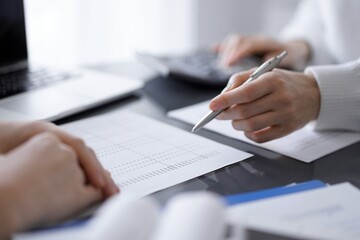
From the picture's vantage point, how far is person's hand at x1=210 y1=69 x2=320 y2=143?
680 mm

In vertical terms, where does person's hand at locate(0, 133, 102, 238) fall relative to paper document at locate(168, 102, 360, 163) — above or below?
above

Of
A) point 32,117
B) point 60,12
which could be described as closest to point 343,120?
point 32,117

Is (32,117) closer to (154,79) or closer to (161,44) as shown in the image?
(154,79)

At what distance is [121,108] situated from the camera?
0.90 metres

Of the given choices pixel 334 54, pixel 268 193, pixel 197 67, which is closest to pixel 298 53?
pixel 334 54

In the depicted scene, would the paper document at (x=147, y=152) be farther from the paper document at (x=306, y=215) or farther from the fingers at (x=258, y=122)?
the paper document at (x=306, y=215)

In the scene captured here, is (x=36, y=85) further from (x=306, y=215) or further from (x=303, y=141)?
(x=306, y=215)

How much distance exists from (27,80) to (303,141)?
57cm

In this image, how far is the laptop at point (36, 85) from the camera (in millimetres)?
818

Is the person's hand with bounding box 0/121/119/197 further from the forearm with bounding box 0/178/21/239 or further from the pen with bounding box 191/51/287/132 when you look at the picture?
the pen with bounding box 191/51/287/132

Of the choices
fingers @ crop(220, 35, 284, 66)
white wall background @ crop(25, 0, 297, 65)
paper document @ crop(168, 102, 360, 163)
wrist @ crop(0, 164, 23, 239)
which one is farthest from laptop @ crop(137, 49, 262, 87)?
white wall background @ crop(25, 0, 297, 65)

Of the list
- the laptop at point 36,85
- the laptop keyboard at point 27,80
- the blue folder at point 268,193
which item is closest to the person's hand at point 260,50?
the laptop at point 36,85

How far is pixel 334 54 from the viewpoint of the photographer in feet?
4.05

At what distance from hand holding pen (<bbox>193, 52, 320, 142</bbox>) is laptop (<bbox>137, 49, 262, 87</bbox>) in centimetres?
26
